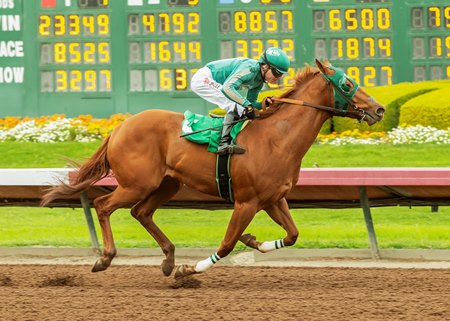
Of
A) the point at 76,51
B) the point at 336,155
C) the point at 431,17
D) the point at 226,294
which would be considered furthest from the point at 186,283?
the point at 76,51

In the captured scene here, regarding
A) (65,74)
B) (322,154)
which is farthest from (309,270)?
(65,74)

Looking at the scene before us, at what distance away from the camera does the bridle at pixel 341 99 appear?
7.74m

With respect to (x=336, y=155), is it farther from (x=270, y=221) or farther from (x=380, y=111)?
(x=380, y=111)

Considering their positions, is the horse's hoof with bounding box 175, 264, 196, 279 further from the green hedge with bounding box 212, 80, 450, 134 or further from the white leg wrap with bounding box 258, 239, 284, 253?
the green hedge with bounding box 212, 80, 450, 134

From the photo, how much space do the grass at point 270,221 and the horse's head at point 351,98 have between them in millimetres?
2177

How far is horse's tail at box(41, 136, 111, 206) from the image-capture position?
27.2ft

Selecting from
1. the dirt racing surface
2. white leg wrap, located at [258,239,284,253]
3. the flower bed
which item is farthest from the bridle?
the flower bed

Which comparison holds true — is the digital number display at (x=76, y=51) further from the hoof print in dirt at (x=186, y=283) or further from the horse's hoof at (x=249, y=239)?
the hoof print in dirt at (x=186, y=283)

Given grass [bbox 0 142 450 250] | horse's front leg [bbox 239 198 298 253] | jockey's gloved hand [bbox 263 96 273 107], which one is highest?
jockey's gloved hand [bbox 263 96 273 107]

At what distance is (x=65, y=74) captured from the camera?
16.0m

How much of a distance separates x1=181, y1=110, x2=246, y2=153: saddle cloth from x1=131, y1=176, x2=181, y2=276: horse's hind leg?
44 centimetres

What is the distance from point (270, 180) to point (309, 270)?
4.03 ft

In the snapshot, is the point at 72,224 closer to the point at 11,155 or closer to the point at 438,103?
the point at 11,155

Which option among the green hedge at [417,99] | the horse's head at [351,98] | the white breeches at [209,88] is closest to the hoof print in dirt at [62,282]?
the white breeches at [209,88]
